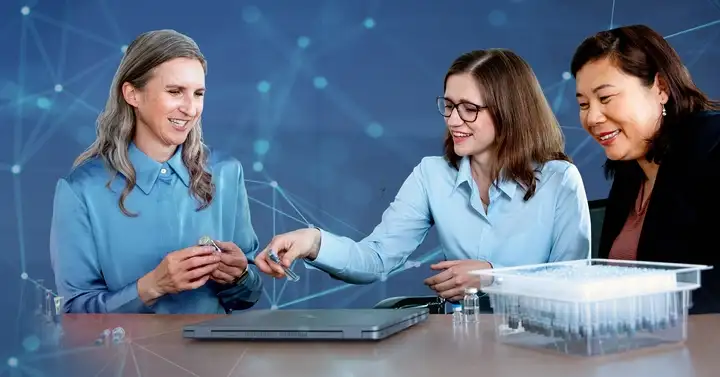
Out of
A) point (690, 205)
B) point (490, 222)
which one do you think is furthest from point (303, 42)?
point (690, 205)

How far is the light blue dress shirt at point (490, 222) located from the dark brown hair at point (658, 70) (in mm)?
296

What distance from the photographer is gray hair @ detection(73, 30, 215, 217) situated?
2257mm

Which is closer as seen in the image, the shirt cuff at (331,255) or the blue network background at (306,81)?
the shirt cuff at (331,255)

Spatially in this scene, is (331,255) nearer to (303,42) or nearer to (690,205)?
(690,205)

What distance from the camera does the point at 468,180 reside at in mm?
2148

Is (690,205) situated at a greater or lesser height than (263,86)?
lesser

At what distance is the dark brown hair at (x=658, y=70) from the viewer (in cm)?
182

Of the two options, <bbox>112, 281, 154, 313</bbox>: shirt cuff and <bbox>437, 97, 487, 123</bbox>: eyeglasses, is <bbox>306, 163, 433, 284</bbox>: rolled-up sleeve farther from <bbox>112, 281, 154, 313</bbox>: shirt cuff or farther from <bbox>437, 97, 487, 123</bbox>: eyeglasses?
<bbox>112, 281, 154, 313</bbox>: shirt cuff

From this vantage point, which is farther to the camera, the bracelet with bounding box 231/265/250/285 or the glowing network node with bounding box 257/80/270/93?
the glowing network node with bounding box 257/80/270/93

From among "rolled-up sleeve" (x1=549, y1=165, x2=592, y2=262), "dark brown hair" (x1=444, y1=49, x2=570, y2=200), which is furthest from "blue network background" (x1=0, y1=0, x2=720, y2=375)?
"rolled-up sleeve" (x1=549, y1=165, x2=592, y2=262)

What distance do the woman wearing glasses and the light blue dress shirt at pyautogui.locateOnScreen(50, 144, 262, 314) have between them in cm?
47

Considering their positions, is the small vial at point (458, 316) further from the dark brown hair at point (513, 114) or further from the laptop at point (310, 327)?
the dark brown hair at point (513, 114)

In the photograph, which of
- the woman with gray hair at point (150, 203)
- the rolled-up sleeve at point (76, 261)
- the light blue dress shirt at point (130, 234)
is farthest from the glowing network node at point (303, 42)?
the rolled-up sleeve at point (76, 261)

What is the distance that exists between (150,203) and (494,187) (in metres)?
0.97
